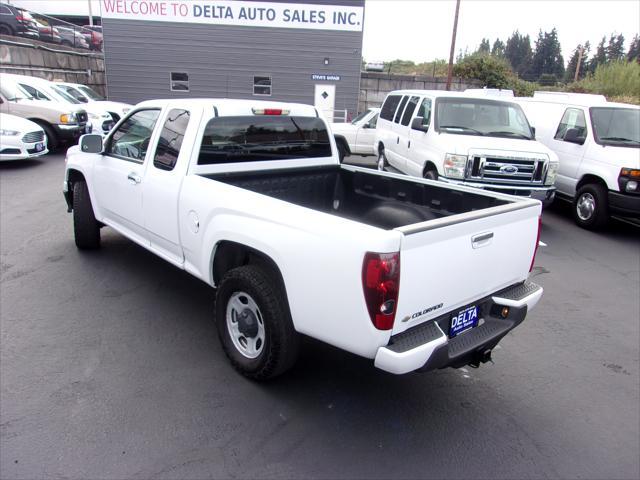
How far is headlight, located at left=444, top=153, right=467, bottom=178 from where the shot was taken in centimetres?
733

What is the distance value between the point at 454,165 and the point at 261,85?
62.7ft

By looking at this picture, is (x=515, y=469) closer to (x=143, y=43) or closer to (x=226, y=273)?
(x=226, y=273)

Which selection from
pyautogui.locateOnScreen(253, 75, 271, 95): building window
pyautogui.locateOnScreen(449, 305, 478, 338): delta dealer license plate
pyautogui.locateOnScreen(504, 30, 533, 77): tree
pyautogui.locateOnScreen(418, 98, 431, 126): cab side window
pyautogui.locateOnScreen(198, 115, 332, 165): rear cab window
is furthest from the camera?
pyautogui.locateOnScreen(504, 30, 533, 77): tree

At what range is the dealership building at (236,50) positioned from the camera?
2319 centimetres

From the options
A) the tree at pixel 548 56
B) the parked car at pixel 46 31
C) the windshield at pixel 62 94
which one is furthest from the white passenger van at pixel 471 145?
the tree at pixel 548 56

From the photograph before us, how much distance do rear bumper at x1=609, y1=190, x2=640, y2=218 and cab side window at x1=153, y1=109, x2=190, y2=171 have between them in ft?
22.3

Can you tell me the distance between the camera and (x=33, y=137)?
10867 mm

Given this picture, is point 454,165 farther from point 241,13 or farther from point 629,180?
point 241,13

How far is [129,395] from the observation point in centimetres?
318

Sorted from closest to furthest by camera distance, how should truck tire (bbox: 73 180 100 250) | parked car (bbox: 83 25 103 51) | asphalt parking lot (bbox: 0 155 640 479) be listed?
1. asphalt parking lot (bbox: 0 155 640 479)
2. truck tire (bbox: 73 180 100 250)
3. parked car (bbox: 83 25 103 51)

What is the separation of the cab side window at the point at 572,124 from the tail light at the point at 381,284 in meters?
7.57

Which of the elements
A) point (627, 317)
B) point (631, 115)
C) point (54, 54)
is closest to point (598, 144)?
point (631, 115)

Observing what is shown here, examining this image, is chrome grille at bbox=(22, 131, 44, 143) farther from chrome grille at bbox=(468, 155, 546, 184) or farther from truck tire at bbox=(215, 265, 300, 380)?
truck tire at bbox=(215, 265, 300, 380)

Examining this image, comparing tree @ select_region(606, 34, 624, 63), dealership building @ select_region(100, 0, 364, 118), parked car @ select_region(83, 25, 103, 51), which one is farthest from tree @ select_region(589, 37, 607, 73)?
parked car @ select_region(83, 25, 103, 51)
